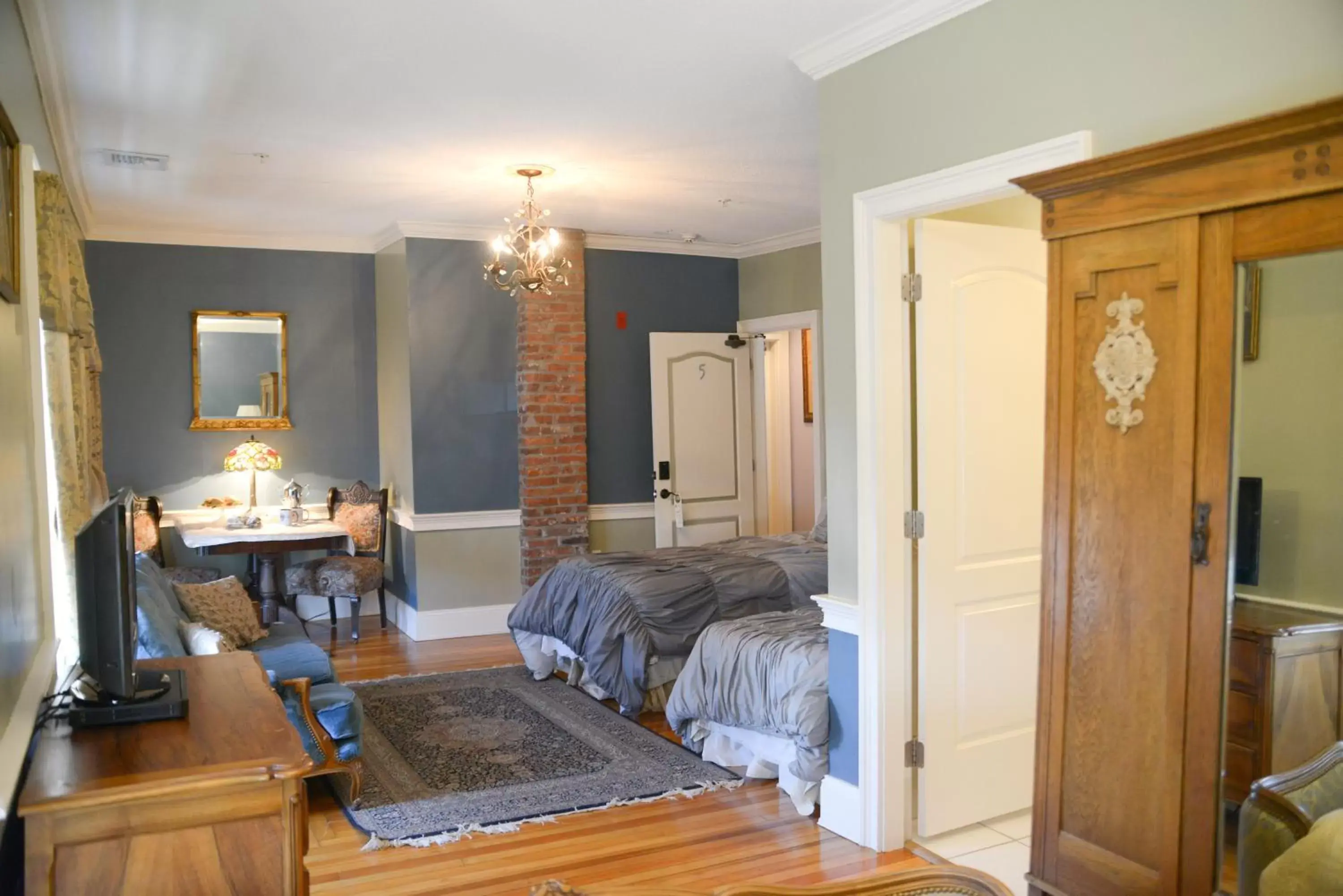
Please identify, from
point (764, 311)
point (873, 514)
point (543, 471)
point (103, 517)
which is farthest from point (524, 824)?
point (764, 311)

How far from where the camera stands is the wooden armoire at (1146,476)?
77.7 inches

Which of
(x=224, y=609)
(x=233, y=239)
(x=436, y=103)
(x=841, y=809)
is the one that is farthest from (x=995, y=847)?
(x=233, y=239)

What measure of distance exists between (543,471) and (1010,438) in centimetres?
409

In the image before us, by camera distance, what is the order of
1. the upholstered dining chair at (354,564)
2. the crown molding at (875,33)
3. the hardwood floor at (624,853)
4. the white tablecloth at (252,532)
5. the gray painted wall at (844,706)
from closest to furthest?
the crown molding at (875,33) < the hardwood floor at (624,853) < the gray painted wall at (844,706) < the white tablecloth at (252,532) < the upholstered dining chair at (354,564)

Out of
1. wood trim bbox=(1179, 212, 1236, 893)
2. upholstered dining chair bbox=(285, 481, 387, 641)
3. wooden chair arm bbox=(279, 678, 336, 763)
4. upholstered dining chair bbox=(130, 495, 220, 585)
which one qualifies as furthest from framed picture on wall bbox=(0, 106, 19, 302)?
upholstered dining chair bbox=(285, 481, 387, 641)

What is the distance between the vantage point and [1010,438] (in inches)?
145

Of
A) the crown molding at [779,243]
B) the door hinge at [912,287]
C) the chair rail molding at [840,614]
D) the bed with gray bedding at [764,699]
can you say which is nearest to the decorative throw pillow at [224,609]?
the bed with gray bedding at [764,699]

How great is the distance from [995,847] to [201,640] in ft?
9.69

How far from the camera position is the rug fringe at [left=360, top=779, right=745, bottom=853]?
367cm

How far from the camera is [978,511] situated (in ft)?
11.9

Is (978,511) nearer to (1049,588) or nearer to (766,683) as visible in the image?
(766,683)

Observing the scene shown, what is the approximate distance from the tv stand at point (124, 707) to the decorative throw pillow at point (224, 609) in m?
1.95

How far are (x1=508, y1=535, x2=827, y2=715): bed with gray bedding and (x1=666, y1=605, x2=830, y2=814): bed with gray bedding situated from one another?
0.45 metres

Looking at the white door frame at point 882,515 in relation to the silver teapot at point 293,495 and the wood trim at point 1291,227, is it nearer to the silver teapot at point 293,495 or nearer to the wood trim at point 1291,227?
the wood trim at point 1291,227
